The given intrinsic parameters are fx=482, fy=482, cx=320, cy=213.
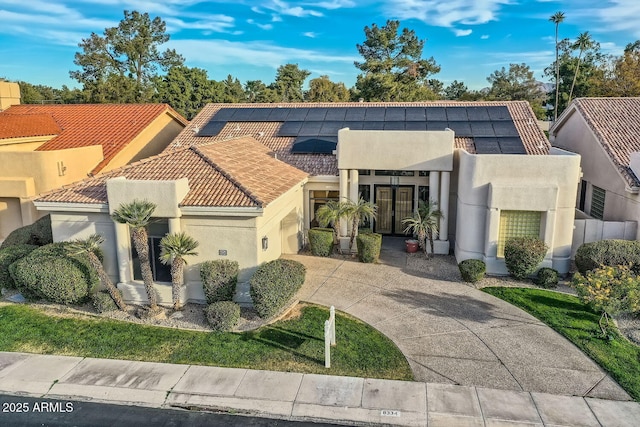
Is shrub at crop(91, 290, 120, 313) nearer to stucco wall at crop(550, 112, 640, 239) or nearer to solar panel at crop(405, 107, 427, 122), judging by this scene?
solar panel at crop(405, 107, 427, 122)

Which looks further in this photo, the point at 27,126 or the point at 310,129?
the point at 310,129

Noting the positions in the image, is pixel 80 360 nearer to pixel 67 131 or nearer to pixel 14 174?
pixel 14 174

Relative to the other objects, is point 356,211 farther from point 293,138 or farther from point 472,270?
point 293,138

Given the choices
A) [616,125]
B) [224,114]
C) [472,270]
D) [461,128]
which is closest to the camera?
[472,270]

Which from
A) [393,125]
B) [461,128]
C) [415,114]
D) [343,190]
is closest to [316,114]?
[393,125]

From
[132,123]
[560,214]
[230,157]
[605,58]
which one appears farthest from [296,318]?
[605,58]

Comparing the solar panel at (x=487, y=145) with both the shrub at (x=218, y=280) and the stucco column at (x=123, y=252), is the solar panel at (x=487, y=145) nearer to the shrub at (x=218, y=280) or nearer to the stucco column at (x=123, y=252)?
the shrub at (x=218, y=280)
